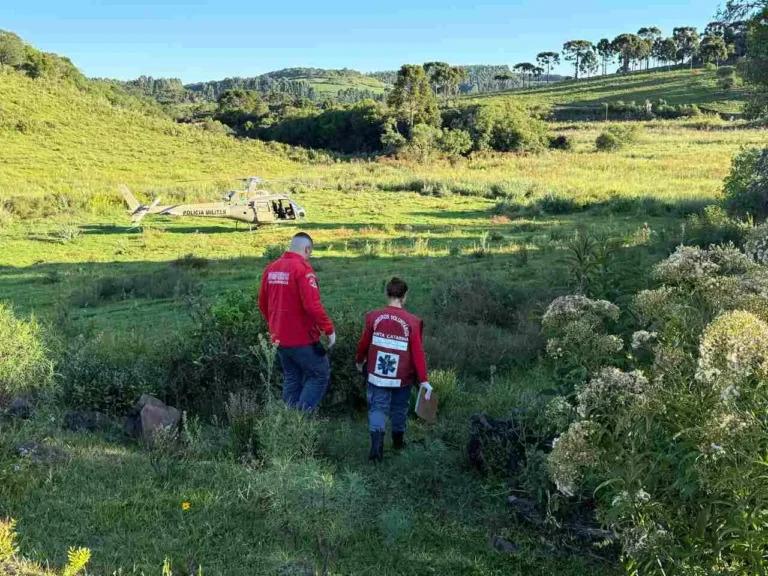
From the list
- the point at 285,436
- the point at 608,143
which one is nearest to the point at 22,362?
the point at 285,436

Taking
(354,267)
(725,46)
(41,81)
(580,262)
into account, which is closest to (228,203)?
(354,267)

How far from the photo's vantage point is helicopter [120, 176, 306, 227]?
22.1 meters

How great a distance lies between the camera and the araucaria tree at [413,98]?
58188mm

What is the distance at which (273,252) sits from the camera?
16406 mm

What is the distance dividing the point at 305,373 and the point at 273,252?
10502 millimetres

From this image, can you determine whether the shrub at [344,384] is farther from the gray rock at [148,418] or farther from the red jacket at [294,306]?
the gray rock at [148,418]

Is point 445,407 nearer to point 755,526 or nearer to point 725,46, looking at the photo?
point 755,526

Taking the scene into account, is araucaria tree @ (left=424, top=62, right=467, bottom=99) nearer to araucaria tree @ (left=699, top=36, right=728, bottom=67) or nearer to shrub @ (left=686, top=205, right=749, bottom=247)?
araucaria tree @ (left=699, top=36, right=728, bottom=67)

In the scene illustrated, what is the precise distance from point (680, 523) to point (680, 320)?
88cm

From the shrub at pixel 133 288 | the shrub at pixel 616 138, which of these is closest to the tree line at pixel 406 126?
the shrub at pixel 616 138

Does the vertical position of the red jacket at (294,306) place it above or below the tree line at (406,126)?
below

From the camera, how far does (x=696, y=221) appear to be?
15.5 metres

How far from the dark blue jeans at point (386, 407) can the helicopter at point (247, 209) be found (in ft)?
55.9

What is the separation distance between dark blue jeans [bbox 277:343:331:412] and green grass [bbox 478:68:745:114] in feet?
233
